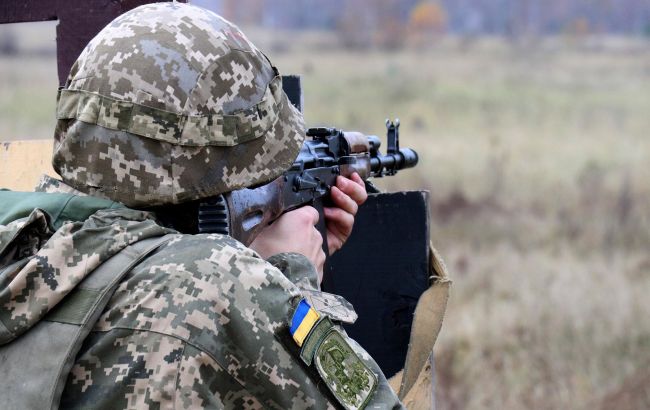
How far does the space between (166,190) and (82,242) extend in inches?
9.7

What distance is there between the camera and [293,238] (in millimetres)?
2350

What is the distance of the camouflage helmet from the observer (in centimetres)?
189

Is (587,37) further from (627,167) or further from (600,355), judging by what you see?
(600,355)

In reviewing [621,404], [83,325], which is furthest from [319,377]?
[621,404]

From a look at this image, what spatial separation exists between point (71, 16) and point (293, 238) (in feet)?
4.07

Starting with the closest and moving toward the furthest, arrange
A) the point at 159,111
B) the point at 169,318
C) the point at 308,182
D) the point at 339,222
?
the point at 169,318
the point at 159,111
the point at 308,182
the point at 339,222

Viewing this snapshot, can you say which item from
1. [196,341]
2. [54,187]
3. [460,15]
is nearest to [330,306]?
[196,341]

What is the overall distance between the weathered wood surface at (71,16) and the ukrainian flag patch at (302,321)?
1.50 metres

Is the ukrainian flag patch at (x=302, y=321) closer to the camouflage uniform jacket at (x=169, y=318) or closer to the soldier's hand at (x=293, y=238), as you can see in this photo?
the camouflage uniform jacket at (x=169, y=318)

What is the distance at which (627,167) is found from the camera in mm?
11883

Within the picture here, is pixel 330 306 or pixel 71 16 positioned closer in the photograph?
pixel 330 306

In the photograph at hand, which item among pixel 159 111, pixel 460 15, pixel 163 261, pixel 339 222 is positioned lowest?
pixel 460 15

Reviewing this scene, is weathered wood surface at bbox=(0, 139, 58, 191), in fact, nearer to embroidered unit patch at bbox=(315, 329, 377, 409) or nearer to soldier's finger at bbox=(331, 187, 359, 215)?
soldier's finger at bbox=(331, 187, 359, 215)

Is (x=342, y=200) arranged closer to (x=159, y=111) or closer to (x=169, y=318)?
(x=159, y=111)
